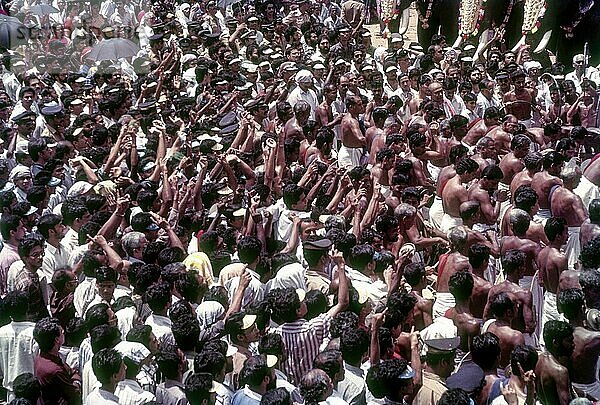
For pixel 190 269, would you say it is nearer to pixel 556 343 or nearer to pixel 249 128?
pixel 556 343

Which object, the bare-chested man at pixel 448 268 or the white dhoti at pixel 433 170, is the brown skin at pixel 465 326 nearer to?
the bare-chested man at pixel 448 268

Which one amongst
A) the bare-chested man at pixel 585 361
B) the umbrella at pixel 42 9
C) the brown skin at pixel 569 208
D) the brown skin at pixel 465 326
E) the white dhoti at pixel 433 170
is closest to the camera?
the bare-chested man at pixel 585 361

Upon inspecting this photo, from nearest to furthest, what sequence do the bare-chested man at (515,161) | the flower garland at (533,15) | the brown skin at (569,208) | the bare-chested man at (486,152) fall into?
the brown skin at (569,208)
the bare-chested man at (515,161)
the bare-chested man at (486,152)
the flower garland at (533,15)

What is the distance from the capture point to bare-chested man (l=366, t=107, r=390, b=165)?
29.1 feet

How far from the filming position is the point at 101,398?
4.54 meters

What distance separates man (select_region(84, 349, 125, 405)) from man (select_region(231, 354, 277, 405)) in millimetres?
697

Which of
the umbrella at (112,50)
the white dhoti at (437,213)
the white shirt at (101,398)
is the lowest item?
the white dhoti at (437,213)

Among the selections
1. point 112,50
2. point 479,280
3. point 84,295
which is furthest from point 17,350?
point 112,50

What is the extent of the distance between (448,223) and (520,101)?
301 cm

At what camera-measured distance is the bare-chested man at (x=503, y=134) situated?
28.1 feet

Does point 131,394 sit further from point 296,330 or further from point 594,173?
point 594,173

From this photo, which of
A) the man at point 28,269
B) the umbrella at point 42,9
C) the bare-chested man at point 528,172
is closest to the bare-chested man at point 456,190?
the bare-chested man at point 528,172

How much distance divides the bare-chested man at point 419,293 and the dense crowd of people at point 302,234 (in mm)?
19

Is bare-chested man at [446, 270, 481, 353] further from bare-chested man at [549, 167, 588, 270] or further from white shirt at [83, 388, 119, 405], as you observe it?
white shirt at [83, 388, 119, 405]
